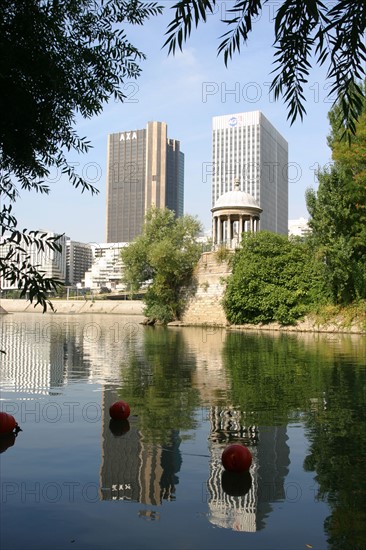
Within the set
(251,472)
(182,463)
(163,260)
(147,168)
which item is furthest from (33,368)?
(147,168)

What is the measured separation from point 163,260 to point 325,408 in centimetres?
3837

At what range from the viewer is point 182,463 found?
6.59m

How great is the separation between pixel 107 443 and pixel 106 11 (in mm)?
5204

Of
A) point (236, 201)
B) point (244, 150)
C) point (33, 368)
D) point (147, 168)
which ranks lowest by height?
point (33, 368)

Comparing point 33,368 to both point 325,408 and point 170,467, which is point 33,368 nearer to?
point 325,408

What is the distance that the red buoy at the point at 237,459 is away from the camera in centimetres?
619

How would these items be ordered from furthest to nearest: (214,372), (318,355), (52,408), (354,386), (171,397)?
(318,355) < (214,372) < (354,386) < (171,397) < (52,408)

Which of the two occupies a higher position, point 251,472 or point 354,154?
point 354,154

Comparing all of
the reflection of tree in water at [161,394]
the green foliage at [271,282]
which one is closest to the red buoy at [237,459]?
the reflection of tree in water at [161,394]

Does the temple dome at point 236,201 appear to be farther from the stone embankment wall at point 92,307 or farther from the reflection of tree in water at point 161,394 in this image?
the stone embankment wall at point 92,307

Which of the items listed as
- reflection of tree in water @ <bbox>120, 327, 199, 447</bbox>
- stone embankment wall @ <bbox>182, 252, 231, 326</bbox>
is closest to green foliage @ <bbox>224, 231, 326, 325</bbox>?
stone embankment wall @ <bbox>182, 252, 231, 326</bbox>

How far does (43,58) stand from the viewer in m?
4.74

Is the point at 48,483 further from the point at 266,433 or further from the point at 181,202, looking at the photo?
the point at 181,202

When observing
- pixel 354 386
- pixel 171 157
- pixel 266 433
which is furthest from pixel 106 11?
pixel 171 157
